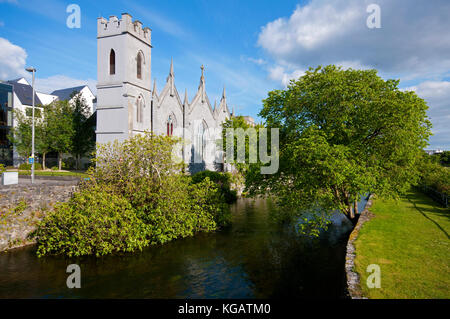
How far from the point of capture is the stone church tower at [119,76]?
32562 mm

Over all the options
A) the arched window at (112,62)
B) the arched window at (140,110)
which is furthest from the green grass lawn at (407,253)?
the arched window at (112,62)

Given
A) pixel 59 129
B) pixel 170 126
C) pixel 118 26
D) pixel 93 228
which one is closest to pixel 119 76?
pixel 118 26

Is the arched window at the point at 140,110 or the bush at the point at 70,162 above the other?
the arched window at the point at 140,110

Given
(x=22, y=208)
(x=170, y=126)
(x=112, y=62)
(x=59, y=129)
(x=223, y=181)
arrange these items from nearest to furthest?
(x=22, y=208)
(x=112, y=62)
(x=223, y=181)
(x=170, y=126)
(x=59, y=129)

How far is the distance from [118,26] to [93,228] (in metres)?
27.0

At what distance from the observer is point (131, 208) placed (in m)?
17.2

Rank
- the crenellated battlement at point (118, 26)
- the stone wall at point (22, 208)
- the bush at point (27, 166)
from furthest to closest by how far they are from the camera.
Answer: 1. the bush at point (27, 166)
2. the crenellated battlement at point (118, 26)
3. the stone wall at point (22, 208)

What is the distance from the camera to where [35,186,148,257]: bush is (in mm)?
15164

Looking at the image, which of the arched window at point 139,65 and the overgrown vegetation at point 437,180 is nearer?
the overgrown vegetation at point 437,180

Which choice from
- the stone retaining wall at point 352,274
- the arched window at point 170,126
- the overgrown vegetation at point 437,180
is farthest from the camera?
the arched window at point 170,126

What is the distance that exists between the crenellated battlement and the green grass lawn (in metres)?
32.5

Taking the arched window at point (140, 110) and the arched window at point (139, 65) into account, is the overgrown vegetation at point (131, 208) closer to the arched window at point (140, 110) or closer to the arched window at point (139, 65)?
the arched window at point (140, 110)

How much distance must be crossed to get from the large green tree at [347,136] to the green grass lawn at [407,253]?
92.1 inches

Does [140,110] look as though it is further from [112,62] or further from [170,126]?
[170,126]
